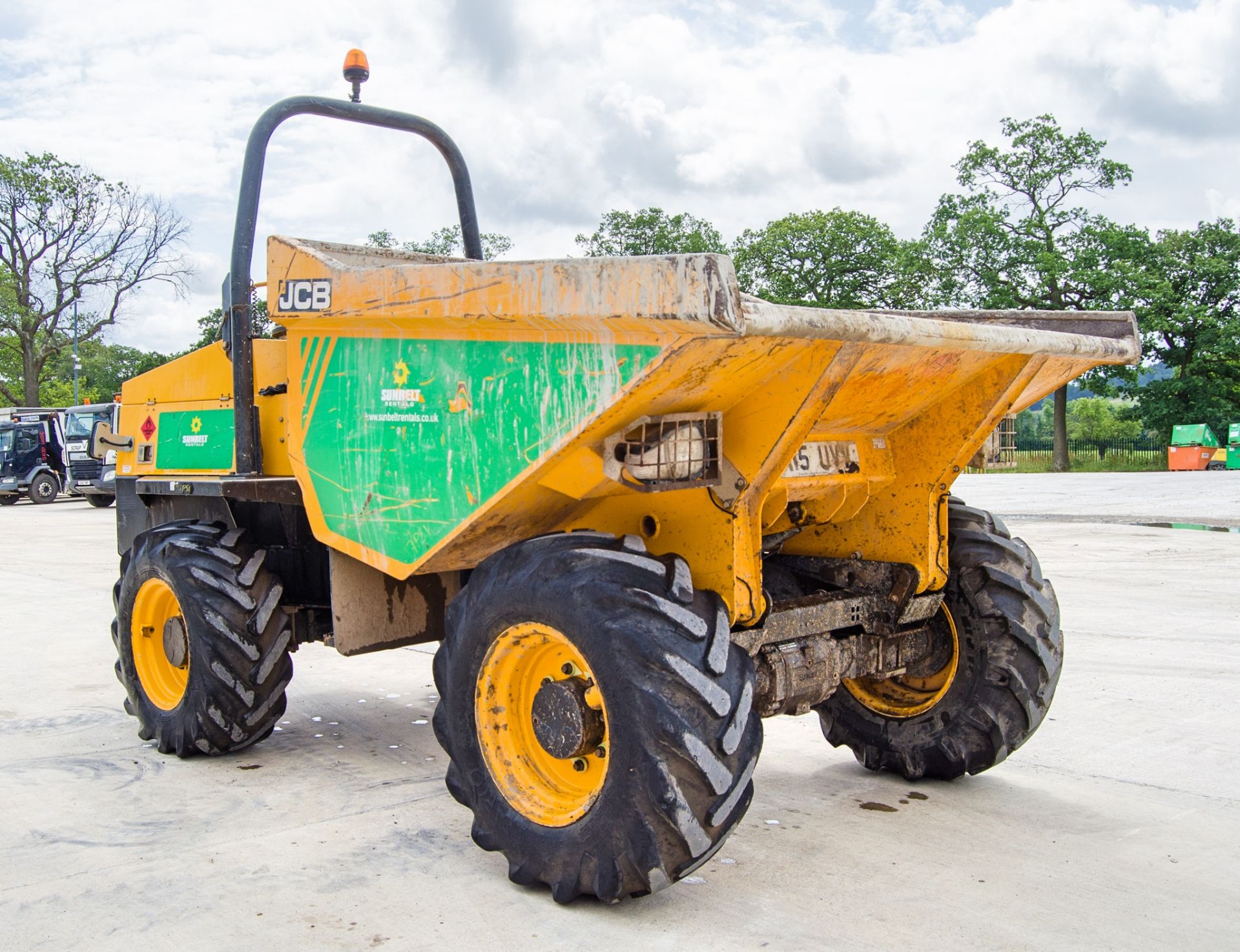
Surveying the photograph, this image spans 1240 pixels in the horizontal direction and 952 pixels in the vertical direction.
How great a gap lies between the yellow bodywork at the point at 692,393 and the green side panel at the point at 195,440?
25cm

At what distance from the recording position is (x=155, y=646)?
18.3 feet

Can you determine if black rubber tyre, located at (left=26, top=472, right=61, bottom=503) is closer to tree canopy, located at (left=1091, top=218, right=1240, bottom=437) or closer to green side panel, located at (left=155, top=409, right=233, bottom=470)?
green side panel, located at (left=155, top=409, right=233, bottom=470)

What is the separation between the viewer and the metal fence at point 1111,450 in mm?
40281

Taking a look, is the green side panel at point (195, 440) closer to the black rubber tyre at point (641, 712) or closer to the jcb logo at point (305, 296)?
the jcb logo at point (305, 296)

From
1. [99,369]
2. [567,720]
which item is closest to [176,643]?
[567,720]

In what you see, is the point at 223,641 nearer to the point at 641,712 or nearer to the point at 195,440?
the point at 195,440

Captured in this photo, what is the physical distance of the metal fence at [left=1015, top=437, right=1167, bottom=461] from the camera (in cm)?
4028

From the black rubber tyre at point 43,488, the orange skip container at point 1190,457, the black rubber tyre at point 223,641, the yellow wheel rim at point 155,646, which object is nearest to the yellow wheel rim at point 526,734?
the black rubber tyre at point 223,641

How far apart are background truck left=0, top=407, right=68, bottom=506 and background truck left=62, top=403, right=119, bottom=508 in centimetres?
53

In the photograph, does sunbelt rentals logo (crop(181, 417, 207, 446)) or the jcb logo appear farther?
sunbelt rentals logo (crop(181, 417, 207, 446))

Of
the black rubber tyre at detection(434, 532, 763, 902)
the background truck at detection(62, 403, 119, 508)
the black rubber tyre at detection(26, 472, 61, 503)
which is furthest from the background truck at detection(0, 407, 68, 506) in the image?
the black rubber tyre at detection(434, 532, 763, 902)

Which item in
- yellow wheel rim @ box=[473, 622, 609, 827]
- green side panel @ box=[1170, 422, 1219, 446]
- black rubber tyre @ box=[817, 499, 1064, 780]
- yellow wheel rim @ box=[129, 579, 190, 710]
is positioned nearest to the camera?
yellow wheel rim @ box=[473, 622, 609, 827]

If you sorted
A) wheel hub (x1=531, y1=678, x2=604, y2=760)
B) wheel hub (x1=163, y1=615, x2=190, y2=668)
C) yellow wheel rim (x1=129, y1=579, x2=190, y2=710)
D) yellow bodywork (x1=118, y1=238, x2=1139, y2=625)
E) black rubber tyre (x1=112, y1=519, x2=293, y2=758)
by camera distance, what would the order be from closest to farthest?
1. yellow bodywork (x1=118, y1=238, x2=1139, y2=625)
2. wheel hub (x1=531, y1=678, x2=604, y2=760)
3. black rubber tyre (x1=112, y1=519, x2=293, y2=758)
4. wheel hub (x1=163, y1=615, x2=190, y2=668)
5. yellow wheel rim (x1=129, y1=579, x2=190, y2=710)

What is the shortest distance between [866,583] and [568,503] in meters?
1.35
